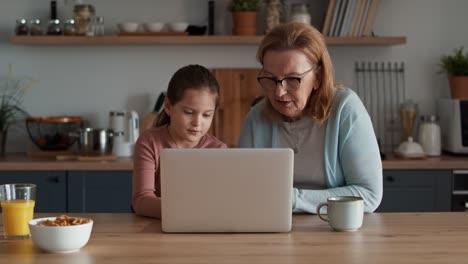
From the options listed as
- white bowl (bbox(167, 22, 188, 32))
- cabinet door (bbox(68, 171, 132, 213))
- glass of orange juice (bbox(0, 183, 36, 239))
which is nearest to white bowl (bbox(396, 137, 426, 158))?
white bowl (bbox(167, 22, 188, 32))

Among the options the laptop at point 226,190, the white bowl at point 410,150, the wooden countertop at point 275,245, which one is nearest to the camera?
the wooden countertop at point 275,245

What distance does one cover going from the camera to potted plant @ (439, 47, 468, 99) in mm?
4391

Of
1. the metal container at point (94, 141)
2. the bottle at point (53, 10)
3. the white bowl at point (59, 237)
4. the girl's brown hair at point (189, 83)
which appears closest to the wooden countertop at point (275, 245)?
the white bowl at point (59, 237)

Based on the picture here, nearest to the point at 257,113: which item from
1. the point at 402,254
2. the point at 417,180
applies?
the point at 402,254

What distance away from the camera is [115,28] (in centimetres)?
452

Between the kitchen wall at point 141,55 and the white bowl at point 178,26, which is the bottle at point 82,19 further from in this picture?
the white bowl at point 178,26

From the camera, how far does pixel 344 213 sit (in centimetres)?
210

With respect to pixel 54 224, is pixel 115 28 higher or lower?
higher

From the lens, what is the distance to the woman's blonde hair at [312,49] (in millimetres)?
2443

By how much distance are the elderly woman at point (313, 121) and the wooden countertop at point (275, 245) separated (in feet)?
0.75

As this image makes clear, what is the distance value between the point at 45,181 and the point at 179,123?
1.78 meters

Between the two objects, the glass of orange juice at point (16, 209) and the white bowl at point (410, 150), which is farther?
the white bowl at point (410, 150)

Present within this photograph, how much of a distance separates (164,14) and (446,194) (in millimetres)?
1810

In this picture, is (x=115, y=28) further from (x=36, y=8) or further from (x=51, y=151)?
(x=51, y=151)
